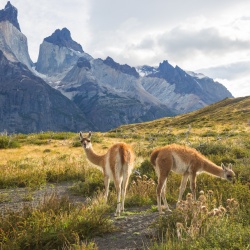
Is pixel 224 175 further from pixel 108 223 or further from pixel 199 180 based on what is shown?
pixel 108 223

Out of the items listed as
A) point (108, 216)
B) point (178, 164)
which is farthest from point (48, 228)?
point (178, 164)

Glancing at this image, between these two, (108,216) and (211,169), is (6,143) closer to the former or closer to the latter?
(211,169)

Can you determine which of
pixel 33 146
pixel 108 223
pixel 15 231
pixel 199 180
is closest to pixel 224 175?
pixel 199 180

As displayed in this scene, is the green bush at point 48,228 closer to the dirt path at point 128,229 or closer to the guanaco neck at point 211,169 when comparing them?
the dirt path at point 128,229

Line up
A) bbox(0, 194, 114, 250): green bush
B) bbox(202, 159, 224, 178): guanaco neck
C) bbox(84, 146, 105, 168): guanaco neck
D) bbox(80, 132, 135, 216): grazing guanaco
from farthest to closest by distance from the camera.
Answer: bbox(84, 146, 105, 168): guanaco neck < bbox(202, 159, 224, 178): guanaco neck < bbox(80, 132, 135, 216): grazing guanaco < bbox(0, 194, 114, 250): green bush

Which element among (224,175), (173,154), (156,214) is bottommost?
(156,214)

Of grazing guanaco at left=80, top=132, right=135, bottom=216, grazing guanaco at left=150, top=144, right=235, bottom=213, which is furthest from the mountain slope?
grazing guanaco at left=80, top=132, right=135, bottom=216

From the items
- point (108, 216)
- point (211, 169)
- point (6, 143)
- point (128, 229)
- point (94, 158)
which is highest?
point (6, 143)

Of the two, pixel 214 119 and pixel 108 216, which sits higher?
pixel 214 119

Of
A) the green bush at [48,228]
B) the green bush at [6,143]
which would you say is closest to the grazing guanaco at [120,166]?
the green bush at [48,228]

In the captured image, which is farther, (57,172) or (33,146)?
(33,146)

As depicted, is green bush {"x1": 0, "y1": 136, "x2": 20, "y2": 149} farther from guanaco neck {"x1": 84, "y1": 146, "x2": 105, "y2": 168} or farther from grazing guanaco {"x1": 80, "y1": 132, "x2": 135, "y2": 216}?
grazing guanaco {"x1": 80, "y1": 132, "x2": 135, "y2": 216}

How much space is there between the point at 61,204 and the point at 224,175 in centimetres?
491

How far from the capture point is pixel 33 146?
29.1m
